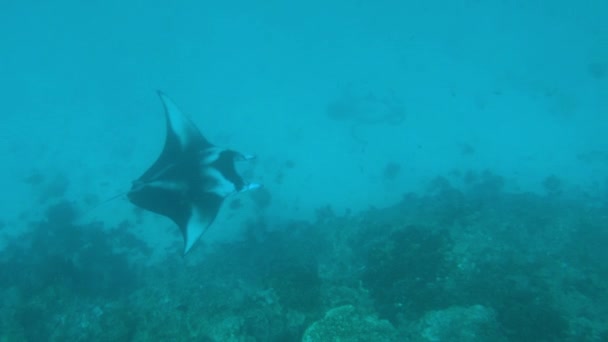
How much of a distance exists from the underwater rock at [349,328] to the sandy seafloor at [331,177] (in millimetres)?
39

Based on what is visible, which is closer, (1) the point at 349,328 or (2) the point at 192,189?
(1) the point at 349,328

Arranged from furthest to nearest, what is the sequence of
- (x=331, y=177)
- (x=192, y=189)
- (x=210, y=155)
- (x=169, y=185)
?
(x=331, y=177) < (x=210, y=155) < (x=192, y=189) < (x=169, y=185)

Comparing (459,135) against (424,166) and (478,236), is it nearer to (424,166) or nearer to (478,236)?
(424,166)

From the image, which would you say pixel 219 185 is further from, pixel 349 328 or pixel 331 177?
pixel 331 177

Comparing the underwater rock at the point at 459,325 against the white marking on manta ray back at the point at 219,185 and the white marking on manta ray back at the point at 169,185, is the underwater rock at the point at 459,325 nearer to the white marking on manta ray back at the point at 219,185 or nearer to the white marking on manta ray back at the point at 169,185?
the white marking on manta ray back at the point at 219,185

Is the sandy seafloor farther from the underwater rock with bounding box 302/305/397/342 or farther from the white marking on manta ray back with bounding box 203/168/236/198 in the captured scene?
the white marking on manta ray back with bounding box 203/168/236/198

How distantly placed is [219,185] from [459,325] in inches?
197

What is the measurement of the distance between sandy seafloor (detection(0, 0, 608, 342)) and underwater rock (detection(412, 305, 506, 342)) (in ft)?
0.11

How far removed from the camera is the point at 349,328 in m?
6.29

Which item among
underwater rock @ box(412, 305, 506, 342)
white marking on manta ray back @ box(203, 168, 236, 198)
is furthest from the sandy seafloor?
white marking on manta ray back @ box(203, 168, 236, 198)

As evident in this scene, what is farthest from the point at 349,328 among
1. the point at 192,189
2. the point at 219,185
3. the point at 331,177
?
the point at 331,177

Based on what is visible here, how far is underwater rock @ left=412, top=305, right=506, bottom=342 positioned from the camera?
5926 mm

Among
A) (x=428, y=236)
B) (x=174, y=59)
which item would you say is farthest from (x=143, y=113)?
(x=428, y=236)

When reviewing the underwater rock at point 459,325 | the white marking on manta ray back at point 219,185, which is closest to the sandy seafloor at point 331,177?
the underwater rock at point 459,325
